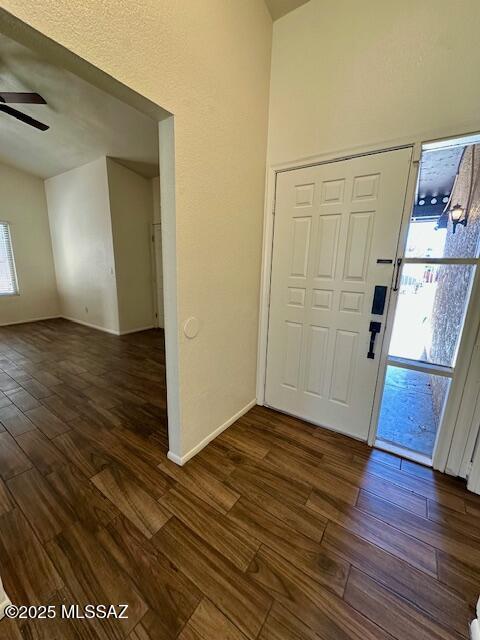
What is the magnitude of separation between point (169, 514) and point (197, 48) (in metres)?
2.56

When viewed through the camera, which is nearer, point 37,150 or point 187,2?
point 187,2

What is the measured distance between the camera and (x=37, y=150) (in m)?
4.29

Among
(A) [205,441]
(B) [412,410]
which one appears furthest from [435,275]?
(A) [205,441]

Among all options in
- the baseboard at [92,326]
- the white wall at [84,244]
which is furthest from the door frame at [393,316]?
the baseboard at [92,326]

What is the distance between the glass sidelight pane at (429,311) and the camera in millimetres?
1725

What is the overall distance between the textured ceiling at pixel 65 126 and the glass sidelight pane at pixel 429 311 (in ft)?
10.7

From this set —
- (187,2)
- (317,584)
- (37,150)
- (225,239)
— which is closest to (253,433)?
(317,584)

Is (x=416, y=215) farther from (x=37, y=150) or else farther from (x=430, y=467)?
(x=37, y=150)

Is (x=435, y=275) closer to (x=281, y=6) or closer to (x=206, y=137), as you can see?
(x=206, y=137)

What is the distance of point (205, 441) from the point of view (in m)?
1.90

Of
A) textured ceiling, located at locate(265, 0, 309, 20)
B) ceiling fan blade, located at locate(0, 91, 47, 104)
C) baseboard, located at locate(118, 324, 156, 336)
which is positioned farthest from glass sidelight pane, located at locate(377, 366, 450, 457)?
baseboard, located at locate(118, 324, 156, 336)

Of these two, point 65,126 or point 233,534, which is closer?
point 233,534

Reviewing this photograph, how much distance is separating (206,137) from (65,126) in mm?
3322

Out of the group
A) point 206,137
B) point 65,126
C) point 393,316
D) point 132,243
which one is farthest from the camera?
point 132,243
